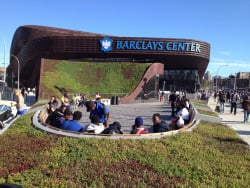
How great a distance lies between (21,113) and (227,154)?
28.6 ft

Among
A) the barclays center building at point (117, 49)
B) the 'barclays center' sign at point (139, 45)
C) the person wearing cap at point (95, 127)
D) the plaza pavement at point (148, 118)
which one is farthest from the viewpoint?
the barclays center building at point (117, 49)

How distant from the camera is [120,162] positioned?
656cm

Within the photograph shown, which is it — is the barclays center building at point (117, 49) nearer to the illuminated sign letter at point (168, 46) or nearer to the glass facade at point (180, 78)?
the illuminated sign letter at point (168, 46)

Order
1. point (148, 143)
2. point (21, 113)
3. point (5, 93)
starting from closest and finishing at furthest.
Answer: point (148, 143)
point (21, 113)
point (5, 93)

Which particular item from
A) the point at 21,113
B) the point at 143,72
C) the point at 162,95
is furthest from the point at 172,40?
the point at 21,113

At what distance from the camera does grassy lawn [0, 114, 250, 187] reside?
568 cm

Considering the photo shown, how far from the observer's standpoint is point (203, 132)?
1016 cm

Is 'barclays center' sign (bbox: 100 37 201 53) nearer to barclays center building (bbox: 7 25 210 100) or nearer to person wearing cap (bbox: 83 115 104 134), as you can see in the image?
barclays center building (bbox: 7 25 210 100)

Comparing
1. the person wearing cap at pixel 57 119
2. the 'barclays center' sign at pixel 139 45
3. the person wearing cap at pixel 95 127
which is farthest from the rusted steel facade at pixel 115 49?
the person wearing cap at pixel 95 127

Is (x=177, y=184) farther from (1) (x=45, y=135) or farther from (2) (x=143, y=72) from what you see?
(2) (x=143, y=72)

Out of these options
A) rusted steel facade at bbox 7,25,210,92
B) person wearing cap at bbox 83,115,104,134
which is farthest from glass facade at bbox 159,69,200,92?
person wearing cap at bbox 83,115,104,134

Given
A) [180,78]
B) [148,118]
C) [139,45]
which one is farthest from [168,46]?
[148,118]

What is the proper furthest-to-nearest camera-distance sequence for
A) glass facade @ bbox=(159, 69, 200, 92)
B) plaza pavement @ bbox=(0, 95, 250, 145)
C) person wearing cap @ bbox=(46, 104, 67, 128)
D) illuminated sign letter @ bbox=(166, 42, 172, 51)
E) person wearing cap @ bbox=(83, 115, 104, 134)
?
glass facade @ bbox=(159, 69, 200, 92), illuminated sign letter @ bbox=(166, 42, 172, 51), plaza pavement @ bbox=(0, 95, 250, 145), person wearing cap @ bbox=(46, 104, 67, 128), person wearing cap @ bbox=(83, 115, 104, 134)

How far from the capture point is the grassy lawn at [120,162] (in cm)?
568
